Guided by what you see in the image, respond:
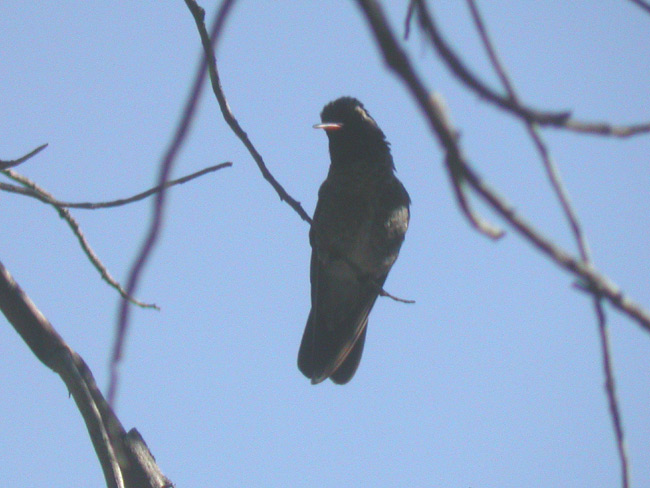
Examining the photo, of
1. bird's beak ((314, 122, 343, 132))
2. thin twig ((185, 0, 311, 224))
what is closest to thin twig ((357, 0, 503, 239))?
thin twig ((185, 0, 311, 224))

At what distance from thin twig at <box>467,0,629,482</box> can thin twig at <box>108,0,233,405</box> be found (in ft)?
0.94

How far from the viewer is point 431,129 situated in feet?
2.11

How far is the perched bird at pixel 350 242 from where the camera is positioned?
508cm

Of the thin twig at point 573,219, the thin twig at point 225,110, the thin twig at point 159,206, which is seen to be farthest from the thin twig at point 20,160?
the thin twig at point 573,219

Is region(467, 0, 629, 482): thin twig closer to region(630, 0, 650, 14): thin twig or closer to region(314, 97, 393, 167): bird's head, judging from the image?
region(630, 0, 650, 14): thin twig

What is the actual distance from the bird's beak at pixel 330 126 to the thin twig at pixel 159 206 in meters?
4.24

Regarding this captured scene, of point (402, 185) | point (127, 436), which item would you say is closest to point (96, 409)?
point (127, 436)

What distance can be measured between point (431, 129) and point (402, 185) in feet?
15.4

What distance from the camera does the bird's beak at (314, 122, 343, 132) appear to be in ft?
17.0

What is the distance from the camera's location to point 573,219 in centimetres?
86

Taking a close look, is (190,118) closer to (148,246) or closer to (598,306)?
(148,246)

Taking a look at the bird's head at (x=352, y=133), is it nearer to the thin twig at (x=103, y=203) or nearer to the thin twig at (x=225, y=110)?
the thin twig at (x=225, y=110)

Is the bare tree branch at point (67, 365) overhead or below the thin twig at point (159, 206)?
overhead

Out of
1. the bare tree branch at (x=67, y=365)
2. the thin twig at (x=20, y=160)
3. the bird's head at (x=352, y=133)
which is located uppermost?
the bird's head at (x=352, y=133)
